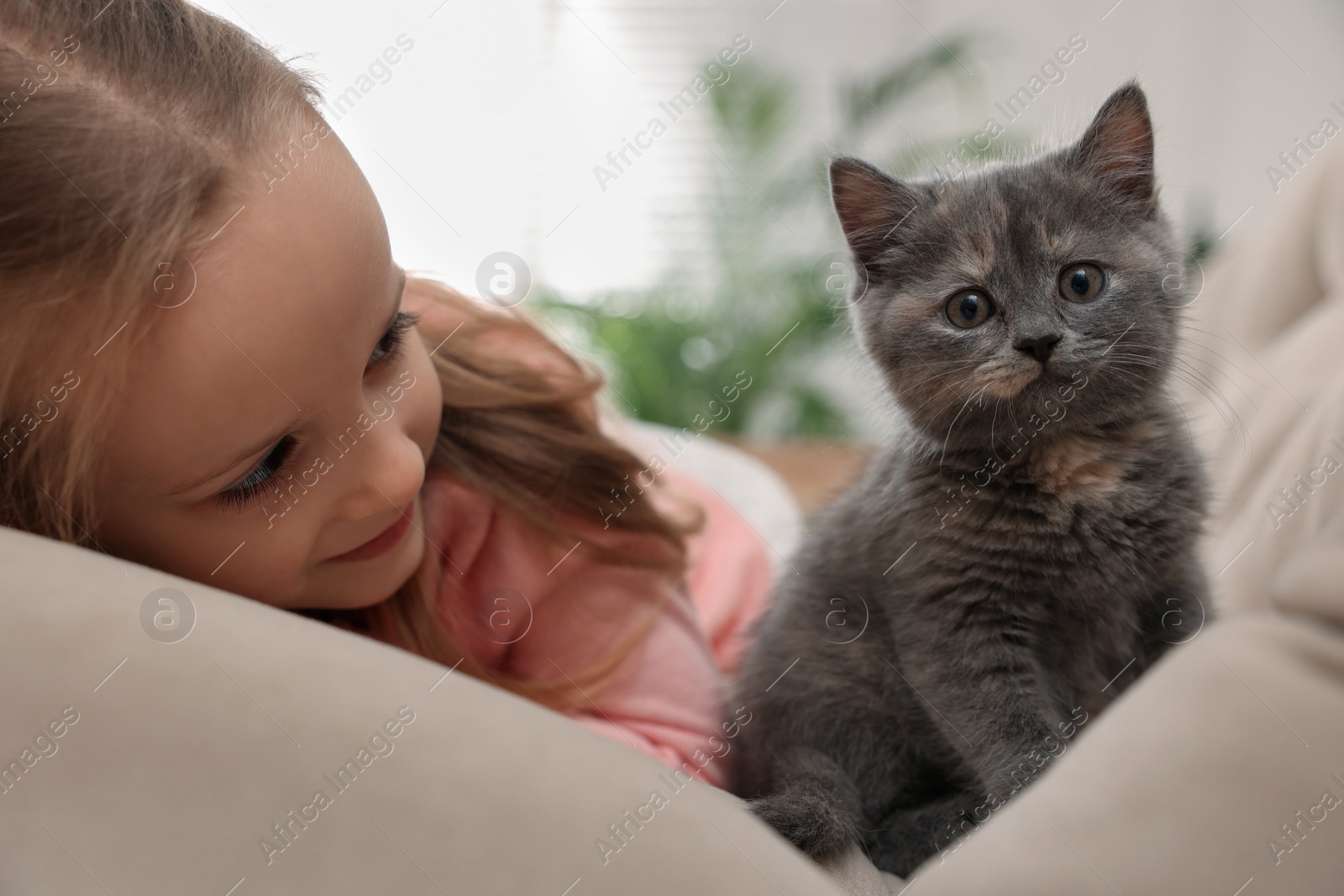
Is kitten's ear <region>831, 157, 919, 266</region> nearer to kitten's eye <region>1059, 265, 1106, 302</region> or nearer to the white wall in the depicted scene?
kitten's eye <region>1059, 265, 1106, 302</region>

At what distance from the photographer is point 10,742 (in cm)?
62

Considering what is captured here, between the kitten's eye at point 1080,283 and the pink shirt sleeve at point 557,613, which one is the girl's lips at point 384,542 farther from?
the kitten's eye at point 1080,283

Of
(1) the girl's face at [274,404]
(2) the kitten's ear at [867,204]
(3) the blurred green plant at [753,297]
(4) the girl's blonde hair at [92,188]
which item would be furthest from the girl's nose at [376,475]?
(3) the blurred green plant at [753,297]

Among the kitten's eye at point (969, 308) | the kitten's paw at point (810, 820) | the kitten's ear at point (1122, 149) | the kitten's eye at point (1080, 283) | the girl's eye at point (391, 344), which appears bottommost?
the kitten's paw at point (810, 820)

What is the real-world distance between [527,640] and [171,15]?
0.81 m

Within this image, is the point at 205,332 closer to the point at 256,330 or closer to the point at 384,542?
the point at 256,330

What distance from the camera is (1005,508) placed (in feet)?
3.08

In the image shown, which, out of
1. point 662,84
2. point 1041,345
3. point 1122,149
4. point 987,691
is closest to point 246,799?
point 987,691

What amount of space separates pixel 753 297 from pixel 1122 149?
2430 mm

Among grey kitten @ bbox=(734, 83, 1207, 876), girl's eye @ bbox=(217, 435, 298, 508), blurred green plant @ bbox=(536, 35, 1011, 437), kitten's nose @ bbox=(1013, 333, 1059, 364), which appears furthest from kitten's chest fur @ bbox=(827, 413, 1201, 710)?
blurred green plant @ bbox=(536, 35, 1011, 437)

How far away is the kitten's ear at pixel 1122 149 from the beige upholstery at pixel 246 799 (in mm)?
762

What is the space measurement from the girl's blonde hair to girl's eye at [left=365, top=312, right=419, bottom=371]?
0.65ft

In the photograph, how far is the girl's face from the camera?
749 millimetres

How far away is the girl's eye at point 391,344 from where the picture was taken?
0.93 m
